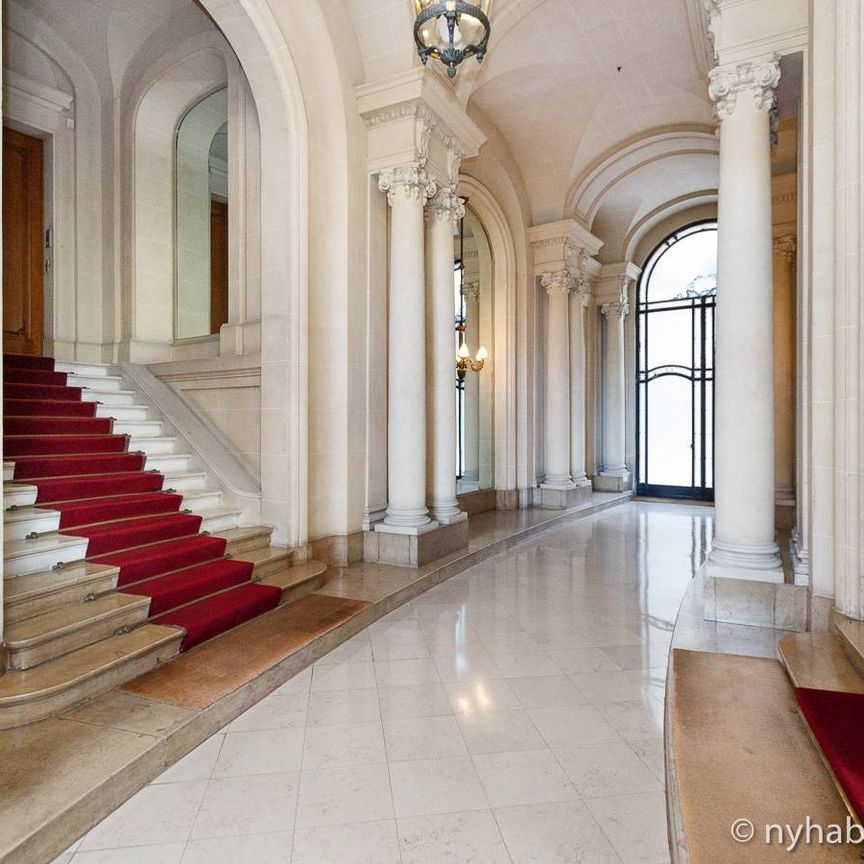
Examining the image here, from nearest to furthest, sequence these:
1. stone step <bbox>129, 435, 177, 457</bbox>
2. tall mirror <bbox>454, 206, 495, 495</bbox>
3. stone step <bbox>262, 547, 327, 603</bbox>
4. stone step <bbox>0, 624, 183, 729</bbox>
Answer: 1. stone step <bbox>0, 624, 183, 729</bbox>
2. stone step <bbox>262, 547, 327, 603</bbox>
3. stone step <bbox>129, 435, 177, 457</bbox>
4. tall mirror <bbox>454, 206, 495, 495</bbox>

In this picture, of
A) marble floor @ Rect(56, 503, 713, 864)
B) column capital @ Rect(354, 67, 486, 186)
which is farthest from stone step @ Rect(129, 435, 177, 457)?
column capital @ Rect(354, 67, 486, 186)

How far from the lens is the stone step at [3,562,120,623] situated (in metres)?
3.42

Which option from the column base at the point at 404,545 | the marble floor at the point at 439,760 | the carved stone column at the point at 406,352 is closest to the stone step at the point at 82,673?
the marble floor at the point at 439,760

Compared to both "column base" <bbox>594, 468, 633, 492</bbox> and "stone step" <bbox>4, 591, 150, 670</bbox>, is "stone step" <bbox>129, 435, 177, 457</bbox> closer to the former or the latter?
"stone step" <bbox>4, 591, 150, 670</bbox>

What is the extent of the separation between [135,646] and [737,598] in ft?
13.6

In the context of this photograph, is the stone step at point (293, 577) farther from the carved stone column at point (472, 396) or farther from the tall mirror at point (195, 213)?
the carved stone column at point (472, 396)

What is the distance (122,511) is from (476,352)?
23.8ft

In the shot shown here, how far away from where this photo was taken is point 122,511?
16.1 ft

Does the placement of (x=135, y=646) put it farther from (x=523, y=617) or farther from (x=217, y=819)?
(x=523, y=617)

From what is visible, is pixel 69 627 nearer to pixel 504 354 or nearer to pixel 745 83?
pixel 745 83

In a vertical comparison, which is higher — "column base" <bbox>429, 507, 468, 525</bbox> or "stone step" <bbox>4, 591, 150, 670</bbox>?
"column base" <bbox>429, 507, 468, 525</bbox>

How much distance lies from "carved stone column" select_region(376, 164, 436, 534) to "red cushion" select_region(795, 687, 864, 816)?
12.7 feet

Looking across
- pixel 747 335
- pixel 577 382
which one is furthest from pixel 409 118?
pixel 577 382

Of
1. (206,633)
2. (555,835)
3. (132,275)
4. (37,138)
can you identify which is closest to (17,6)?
(37,138)
